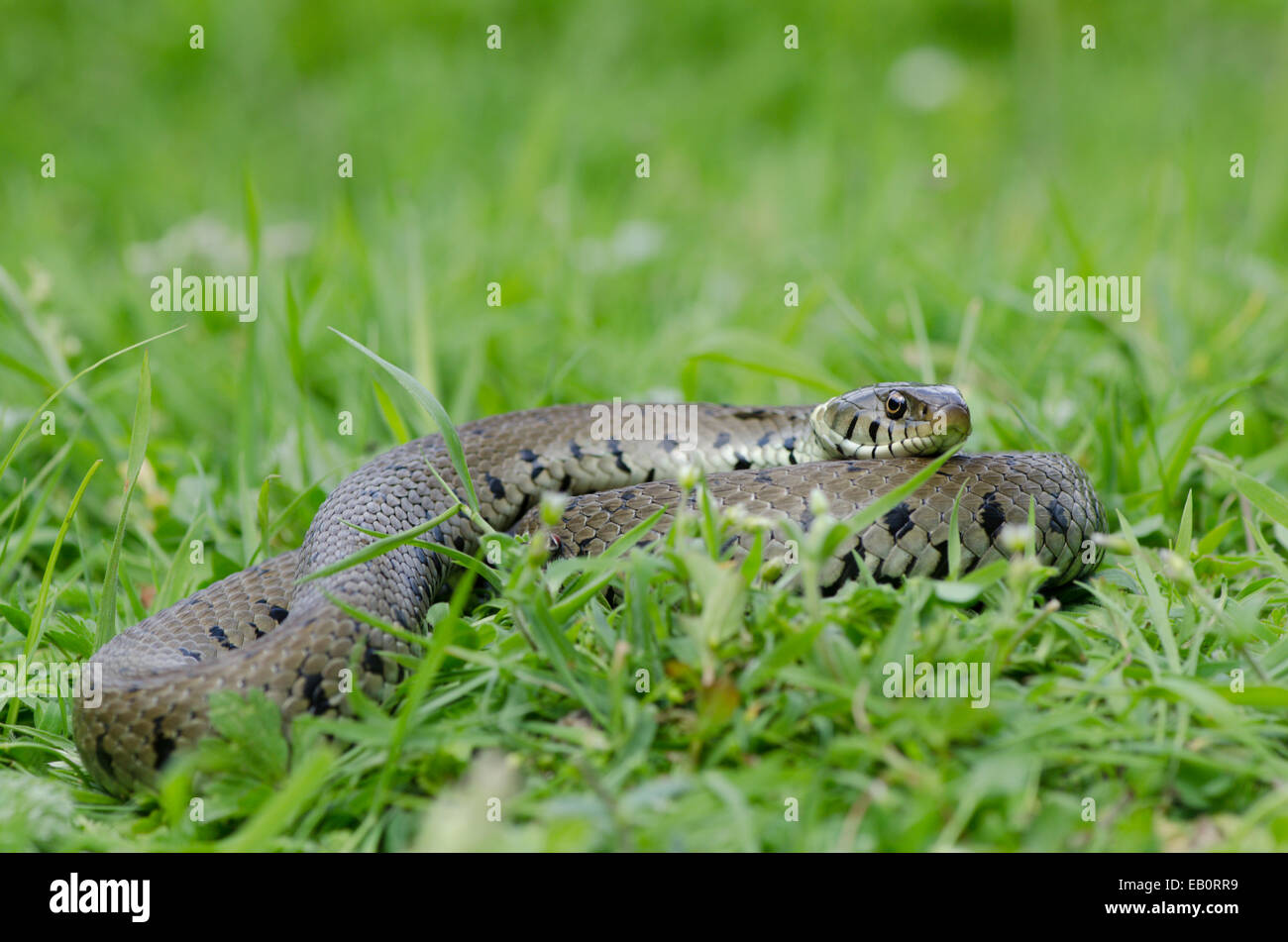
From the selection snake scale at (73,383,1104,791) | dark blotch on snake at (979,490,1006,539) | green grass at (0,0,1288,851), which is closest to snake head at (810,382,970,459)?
snake scale at (73,383,1104,791)

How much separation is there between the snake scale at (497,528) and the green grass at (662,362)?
8.2 inches

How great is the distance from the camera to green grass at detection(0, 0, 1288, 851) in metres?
2.86

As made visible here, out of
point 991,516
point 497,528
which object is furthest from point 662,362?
point 991,516

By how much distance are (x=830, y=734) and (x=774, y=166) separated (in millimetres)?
7831

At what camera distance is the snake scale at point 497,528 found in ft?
10.7

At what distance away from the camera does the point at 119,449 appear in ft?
17.4

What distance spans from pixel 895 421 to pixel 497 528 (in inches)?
64.6

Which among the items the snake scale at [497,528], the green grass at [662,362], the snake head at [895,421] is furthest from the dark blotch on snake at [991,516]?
the snake head at [895,421]

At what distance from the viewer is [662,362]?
6.38 meters

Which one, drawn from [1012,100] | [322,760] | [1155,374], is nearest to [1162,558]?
[1155,374]

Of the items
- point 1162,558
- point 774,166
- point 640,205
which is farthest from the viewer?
point 774,166

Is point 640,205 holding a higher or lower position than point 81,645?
higher
